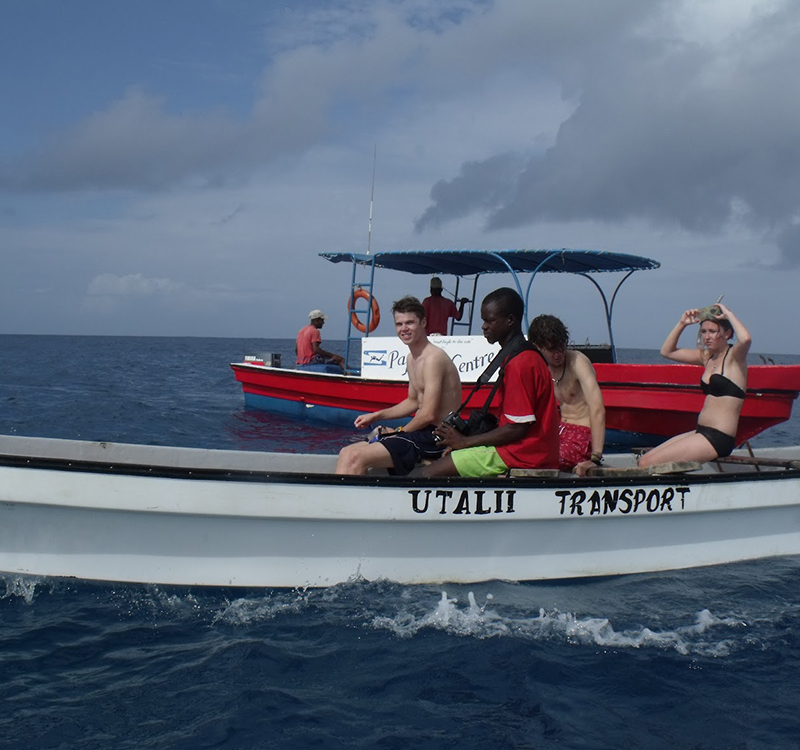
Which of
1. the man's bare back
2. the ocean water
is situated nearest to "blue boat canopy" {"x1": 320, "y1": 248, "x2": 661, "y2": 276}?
the man's bare back

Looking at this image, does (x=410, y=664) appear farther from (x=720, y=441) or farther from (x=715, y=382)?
(x=715, y=382)

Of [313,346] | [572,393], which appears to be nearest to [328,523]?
[572,393]

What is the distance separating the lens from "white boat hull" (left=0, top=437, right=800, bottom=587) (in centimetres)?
500

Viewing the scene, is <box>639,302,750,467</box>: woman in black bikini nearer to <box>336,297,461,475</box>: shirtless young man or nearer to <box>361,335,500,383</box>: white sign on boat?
<box>336,297,461,475</box>: shirtless young man

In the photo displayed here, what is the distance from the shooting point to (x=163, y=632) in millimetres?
4824

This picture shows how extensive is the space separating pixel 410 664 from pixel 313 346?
42.2ft

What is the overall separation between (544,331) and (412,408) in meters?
1.27

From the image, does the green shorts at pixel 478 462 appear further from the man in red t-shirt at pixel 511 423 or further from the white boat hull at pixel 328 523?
the white boat hull at pixel 328 523

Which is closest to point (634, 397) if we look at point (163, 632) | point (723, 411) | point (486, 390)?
point (486, 390)

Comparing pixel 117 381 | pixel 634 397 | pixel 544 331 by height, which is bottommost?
pixel 117 381

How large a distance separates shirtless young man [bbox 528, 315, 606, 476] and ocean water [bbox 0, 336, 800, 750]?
41.3 inches

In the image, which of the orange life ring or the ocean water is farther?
the orange life ring

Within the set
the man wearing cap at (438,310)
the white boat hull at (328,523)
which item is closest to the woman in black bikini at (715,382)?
the white boat hull at (328,523)

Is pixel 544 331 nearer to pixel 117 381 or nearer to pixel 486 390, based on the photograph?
pixel 486 390
